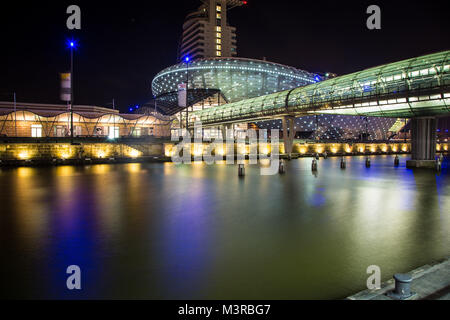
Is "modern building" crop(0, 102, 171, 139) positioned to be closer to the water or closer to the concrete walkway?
the water

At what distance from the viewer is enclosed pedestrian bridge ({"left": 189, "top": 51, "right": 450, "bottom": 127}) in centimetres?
2648

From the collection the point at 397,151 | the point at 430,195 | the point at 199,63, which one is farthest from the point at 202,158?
the point at 199,63

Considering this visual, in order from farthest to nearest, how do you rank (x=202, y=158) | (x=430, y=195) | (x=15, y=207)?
(x=202, y=158), (x=430, y=195), (x=15, y=207)

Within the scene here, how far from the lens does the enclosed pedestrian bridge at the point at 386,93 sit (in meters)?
26.5

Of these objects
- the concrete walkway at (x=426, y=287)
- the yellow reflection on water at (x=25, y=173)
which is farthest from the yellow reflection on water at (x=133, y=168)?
the concrete walkway at (x=426, y=287)

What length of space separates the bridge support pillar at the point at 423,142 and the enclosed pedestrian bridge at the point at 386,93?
959 millimetres

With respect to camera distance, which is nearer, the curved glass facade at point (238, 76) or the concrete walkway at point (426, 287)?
the concrete walkway at point (426, 287)

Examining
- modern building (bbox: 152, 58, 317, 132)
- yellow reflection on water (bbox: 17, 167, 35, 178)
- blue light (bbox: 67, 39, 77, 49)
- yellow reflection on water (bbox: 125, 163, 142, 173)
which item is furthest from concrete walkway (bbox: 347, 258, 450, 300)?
modern building (bbox: 152, 58, 317, 132)

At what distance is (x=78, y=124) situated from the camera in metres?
61.6

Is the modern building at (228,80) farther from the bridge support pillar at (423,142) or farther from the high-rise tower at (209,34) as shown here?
the bridge support pillar at (423,142)
